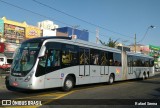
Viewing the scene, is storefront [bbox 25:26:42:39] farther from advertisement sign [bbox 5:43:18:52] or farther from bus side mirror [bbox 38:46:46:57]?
bus side mirror [bbox 38:46:46:57]

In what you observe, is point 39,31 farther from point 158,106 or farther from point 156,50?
point 156,50

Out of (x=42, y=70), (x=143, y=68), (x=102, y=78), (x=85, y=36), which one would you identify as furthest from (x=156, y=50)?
(x=42, y=70)

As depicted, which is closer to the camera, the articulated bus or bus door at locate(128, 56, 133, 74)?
the articulated bus

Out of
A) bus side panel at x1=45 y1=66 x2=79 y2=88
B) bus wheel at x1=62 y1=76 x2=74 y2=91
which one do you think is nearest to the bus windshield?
bus side panel at x1=45 y1=66 x2=79 y2=88

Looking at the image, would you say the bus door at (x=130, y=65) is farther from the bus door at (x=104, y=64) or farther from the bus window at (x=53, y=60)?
the bus window at (x=53, y=60)

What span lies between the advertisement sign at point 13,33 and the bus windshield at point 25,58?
28878 millimetres

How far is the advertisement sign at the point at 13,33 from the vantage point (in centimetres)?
4104

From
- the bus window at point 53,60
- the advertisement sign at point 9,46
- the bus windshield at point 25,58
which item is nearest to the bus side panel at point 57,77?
the bus window at point 53,60

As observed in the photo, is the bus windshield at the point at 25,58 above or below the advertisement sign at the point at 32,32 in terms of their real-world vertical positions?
below

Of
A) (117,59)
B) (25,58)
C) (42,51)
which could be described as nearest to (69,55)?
(42,51)

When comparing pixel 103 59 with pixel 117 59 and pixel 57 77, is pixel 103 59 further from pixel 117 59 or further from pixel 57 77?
pixel 57 77

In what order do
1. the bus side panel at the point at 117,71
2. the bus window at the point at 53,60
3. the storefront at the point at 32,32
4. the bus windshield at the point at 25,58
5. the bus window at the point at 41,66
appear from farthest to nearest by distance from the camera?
1. the storefront at the point at 32,32
2. the bus side panel at the point at 117,71
3. the bus window at the point at 53,60
4. the bus windshield at the point at 25,58
5. the bus window at the point at 41,66

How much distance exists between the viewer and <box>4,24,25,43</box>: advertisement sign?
4104 cm

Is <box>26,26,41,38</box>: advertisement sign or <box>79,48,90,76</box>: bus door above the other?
<box>26,26,41,38</box>: advertisement sign
